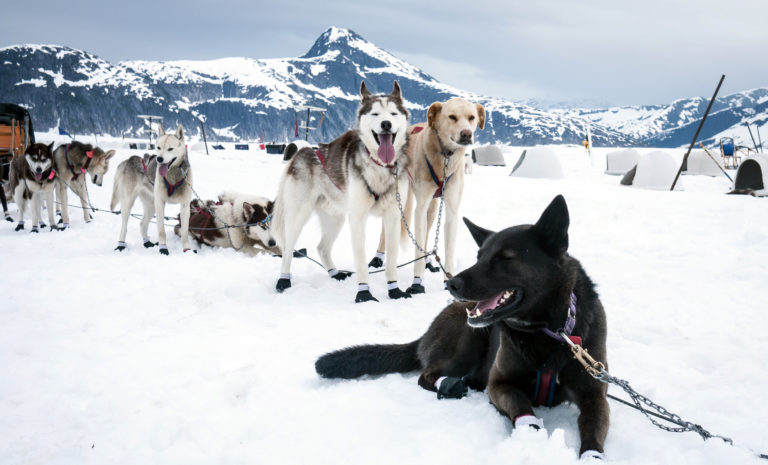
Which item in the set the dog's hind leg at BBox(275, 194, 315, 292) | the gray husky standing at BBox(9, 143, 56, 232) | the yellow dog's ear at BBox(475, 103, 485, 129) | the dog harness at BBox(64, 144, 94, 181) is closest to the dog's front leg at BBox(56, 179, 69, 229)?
the gray husky standing at BBox(9, 143, 56, 232)

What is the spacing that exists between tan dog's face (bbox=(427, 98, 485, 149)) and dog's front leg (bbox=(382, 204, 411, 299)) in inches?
37.2

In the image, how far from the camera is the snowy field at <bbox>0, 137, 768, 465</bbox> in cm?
198

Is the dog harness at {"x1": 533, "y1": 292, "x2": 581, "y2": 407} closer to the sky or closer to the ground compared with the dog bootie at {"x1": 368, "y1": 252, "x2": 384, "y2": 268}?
closer to the sky

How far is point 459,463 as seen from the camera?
1.83 m

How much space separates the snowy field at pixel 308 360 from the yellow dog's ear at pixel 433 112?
1783 millimetres

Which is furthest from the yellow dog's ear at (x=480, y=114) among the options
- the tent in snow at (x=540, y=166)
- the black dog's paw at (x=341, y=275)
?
the tent in snow at (x=540, y=166)

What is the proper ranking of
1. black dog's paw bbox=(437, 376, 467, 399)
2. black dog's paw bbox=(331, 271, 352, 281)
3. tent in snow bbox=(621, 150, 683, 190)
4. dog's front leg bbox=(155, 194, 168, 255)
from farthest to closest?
tent in snow bbox=(621, 150, 683, 190) → dog's front leg bbox=(155, 194, 168, 255) → black dog's paw bbox=(331, 271, 352, 281) → black dog's paw bbox=(437, 376, 467, 399)

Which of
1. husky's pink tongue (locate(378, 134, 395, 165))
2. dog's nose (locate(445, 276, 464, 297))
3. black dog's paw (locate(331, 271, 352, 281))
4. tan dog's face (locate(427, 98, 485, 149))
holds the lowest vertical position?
black dog's paw (locate(331, 271, 352, 281))

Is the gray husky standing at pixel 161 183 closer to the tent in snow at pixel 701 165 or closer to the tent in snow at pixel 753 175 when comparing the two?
the tent in snow at pixel 753 175

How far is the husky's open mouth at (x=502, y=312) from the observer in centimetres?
189

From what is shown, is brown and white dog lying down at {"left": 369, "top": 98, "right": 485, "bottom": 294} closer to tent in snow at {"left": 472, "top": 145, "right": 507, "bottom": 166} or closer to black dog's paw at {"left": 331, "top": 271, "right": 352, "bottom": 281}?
black dog's paw at {"left": 331, "top": 271, "right": 352, "bottom": 281}

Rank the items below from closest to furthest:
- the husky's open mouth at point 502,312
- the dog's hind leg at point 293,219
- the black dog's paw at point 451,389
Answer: the husky's open mouth at point 502,312 → the black dog's paw at point 451,389 → the dog's hind leg at point 293,219

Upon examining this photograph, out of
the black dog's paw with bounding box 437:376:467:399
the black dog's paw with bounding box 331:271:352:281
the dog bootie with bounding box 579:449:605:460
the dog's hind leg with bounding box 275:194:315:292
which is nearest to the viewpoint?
the dog bootie with bounding box 579:449:605:460

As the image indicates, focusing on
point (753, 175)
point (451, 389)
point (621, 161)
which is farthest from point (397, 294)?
point (621, 161)
